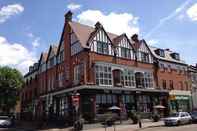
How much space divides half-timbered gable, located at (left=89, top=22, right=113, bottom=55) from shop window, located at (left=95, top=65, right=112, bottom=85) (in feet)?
7.68

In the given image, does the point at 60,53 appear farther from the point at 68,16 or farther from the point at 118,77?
the point at 118,77

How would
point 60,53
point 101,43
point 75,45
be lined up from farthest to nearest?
point 60,53, point 75,45, point 101,43

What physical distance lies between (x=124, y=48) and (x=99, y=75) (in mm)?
7485

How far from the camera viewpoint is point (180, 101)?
5153cm

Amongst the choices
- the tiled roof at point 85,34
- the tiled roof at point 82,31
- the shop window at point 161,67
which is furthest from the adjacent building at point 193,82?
the tiled roof at point 82,31

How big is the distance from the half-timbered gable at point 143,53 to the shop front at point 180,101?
27.6ft

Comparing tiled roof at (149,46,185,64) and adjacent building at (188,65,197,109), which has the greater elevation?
tiled roof at (149,46,185,64)

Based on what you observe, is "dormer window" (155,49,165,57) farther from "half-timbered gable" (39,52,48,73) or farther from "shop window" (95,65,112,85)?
"half-timbered gable" (39,52,48,73)

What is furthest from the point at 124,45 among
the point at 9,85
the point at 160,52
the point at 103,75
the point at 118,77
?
the point at 9,85

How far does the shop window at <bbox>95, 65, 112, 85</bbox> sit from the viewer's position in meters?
37.0

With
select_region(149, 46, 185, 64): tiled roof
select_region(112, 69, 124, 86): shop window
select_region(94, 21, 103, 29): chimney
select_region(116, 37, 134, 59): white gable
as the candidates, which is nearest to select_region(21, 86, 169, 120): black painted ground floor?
select_region(112, 69, 124, 86): shop window

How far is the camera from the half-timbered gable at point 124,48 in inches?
1618

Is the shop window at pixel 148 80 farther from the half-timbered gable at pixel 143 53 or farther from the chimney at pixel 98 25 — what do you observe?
the chimney at pixel 98 25

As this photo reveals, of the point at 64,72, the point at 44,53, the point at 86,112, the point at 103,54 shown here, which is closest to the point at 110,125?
the point at 86,112
